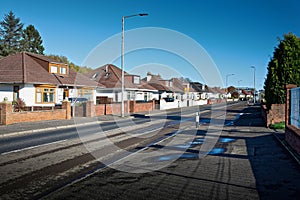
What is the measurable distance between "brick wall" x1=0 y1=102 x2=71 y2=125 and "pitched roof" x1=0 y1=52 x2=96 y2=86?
6160 mm

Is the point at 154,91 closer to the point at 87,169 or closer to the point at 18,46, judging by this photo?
the point at 18,46

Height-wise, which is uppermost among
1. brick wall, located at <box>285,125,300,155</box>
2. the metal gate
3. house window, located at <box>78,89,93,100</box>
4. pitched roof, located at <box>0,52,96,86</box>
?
pitched roof, located at <box>0,52,96,86</box>

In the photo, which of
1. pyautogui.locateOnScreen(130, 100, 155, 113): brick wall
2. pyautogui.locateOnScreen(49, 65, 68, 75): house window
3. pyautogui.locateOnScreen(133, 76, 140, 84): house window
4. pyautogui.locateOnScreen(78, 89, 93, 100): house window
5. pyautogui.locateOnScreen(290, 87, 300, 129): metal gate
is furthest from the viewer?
pyautogui.locateOnScreen(133, 76, 140, 84): house window

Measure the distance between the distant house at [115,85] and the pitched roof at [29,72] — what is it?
6879mm

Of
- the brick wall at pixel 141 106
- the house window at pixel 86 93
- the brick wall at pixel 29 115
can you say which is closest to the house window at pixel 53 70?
the house window at pixel 86 93

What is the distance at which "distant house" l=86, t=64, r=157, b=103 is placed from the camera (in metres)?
42.4

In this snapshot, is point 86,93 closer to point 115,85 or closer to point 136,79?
point 115,85

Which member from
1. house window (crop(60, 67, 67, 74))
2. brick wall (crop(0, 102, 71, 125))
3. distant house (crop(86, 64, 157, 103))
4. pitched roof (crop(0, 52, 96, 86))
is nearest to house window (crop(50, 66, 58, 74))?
pitched roof (crop(0, 52, 96, 86))

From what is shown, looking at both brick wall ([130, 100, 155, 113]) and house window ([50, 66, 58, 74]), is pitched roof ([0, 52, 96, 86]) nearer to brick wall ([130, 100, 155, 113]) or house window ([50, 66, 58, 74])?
house window ([50, 66, 58, 74])

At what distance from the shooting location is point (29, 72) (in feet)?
94.2

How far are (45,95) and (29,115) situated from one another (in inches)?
366

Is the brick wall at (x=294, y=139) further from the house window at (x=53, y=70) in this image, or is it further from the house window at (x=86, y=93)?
the house window at (x=86, y=93)

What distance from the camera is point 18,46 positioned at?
63.2 metres

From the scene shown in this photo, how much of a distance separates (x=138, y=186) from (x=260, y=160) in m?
4.64
